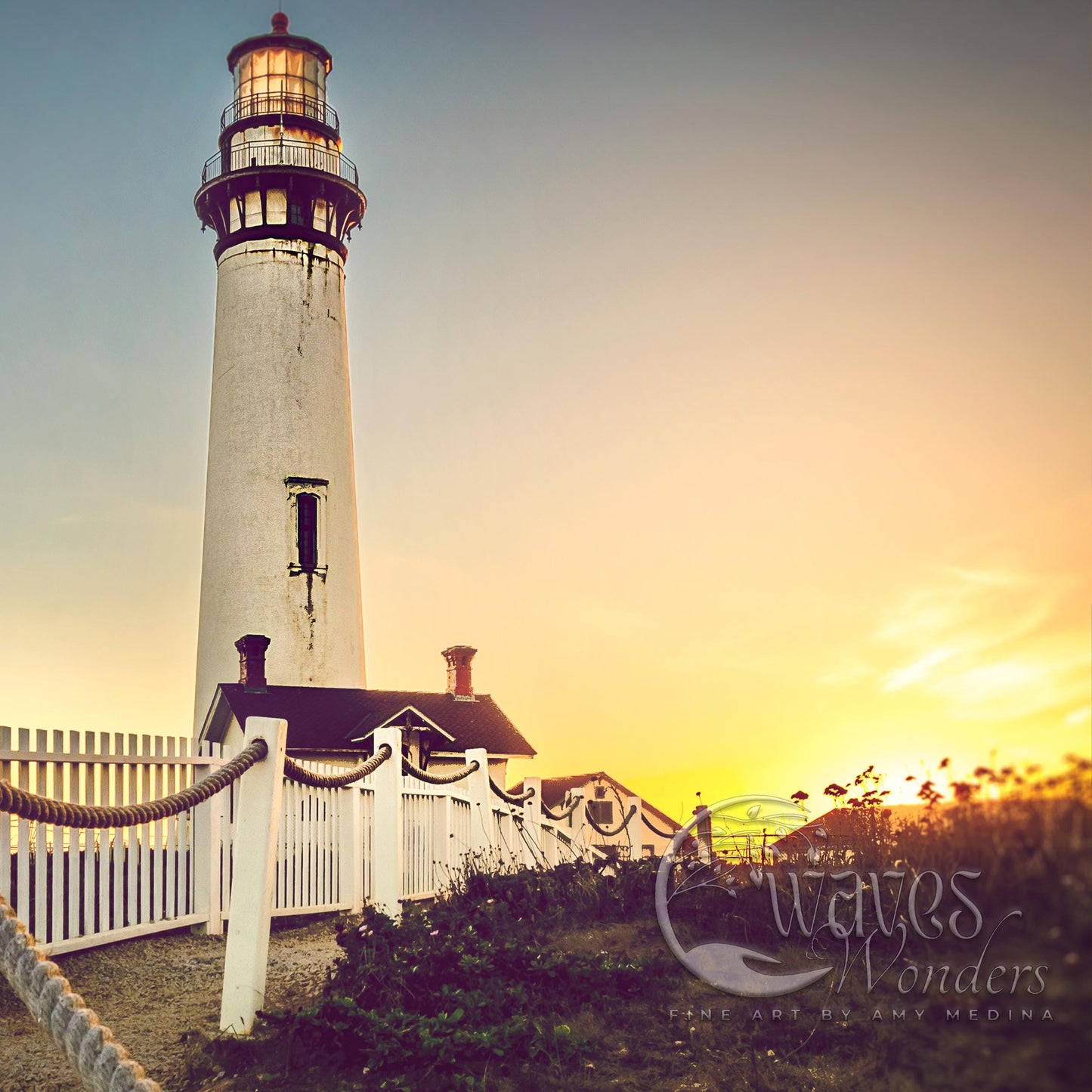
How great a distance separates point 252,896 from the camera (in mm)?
6078

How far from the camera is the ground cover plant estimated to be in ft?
4.10

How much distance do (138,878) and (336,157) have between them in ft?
72.6

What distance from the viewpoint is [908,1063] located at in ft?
9.26

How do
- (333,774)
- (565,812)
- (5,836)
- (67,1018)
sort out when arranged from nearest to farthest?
(67,1018) < (5,836) < (333,774) < (565,812)

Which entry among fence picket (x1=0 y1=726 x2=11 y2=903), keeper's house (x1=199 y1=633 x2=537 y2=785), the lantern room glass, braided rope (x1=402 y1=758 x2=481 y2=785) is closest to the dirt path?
fence picket (x1=0 y1=726 x2=11 y2=903)

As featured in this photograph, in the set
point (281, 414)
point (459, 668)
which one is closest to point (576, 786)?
point (459, 668)

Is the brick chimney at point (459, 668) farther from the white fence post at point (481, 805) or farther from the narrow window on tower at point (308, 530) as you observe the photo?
the white fence post at point (481, 805)

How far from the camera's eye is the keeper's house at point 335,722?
24.4m

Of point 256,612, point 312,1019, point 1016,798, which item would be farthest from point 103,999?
point 256,612

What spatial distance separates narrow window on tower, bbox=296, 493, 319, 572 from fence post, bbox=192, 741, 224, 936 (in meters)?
14.2

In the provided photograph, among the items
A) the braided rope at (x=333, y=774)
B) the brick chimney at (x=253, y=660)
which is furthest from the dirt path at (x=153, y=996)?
the brick chimney at (x=253, y=660)

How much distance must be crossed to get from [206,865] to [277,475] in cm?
1507

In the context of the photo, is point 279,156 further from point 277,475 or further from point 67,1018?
point 67,1018

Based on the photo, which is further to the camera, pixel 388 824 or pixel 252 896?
pixel 388 824
